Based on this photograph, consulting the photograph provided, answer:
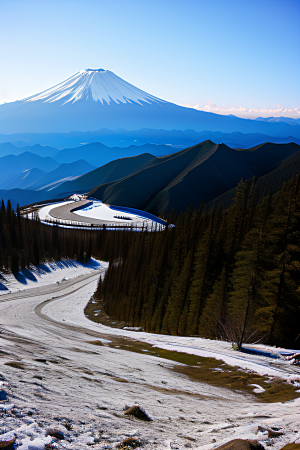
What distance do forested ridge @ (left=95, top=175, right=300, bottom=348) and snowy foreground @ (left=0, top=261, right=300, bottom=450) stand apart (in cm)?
443

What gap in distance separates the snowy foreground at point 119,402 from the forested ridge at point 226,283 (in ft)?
14.5

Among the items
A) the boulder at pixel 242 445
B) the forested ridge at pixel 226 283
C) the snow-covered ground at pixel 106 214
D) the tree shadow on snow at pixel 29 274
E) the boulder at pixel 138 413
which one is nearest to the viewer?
the boulder at pixel 242 445

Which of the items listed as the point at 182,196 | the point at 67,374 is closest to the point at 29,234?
the point at 67,374

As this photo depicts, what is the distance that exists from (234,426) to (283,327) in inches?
527

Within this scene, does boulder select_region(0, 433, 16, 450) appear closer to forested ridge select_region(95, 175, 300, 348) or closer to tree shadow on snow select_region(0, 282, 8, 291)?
forested ridge select_region(95, 175, 300, 348)

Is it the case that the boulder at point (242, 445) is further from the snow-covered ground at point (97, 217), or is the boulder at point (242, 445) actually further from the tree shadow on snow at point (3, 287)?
the snow-covered ground at point (97, 217)

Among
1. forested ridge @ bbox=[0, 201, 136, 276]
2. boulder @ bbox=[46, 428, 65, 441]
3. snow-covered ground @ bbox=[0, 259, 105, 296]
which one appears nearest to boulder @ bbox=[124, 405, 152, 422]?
boulder @ bbox=[46, 428, 65, 441]

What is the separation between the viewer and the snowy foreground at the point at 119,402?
480 centimetres

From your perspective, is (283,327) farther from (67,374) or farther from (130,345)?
(67,374)

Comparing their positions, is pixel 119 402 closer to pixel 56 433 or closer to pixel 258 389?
pixel 56 433

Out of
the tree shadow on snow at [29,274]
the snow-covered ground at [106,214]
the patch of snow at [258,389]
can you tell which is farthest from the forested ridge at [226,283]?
the snow-covered ground at [106,214]

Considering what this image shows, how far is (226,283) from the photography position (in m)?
23.2

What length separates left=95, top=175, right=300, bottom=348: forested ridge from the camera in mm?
17359

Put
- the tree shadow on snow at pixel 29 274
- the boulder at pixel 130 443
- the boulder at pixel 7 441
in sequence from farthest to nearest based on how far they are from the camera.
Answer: the tree shadow on snow at pixel 29 274 → the boulder at pixel 130 443 → the boulder at pixel 7 441
